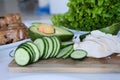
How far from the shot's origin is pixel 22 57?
623 millimetres

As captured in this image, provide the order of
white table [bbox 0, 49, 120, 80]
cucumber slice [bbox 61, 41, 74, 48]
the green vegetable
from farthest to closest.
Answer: the green vegetable
cucumber slice [bbox 61, 41, 74, 48]
white table [bbox 0, 49, 120, 80]

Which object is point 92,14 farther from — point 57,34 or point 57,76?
point 57,76

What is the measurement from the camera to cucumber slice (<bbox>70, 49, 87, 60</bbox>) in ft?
2.11

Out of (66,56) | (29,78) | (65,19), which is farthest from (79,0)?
(29,78)

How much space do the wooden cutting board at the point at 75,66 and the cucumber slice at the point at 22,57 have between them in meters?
0.01

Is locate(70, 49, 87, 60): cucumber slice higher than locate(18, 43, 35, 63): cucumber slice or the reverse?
the reverse

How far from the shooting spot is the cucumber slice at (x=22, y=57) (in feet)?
2.02

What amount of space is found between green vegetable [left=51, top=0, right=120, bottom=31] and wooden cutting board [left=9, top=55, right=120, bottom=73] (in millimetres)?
225

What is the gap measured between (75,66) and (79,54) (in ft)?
0.16

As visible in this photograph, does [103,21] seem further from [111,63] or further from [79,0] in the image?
[111,63]

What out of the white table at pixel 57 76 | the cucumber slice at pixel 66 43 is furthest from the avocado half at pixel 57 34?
the white table at pixel 57 76

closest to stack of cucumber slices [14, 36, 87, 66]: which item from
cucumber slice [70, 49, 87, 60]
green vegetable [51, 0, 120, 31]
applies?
cucumber slice [70, 49, 87, 60]

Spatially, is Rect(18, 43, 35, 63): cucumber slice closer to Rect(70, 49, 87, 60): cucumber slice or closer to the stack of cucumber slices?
the stack of cucumber slices

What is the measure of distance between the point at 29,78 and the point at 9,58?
0.48ft
